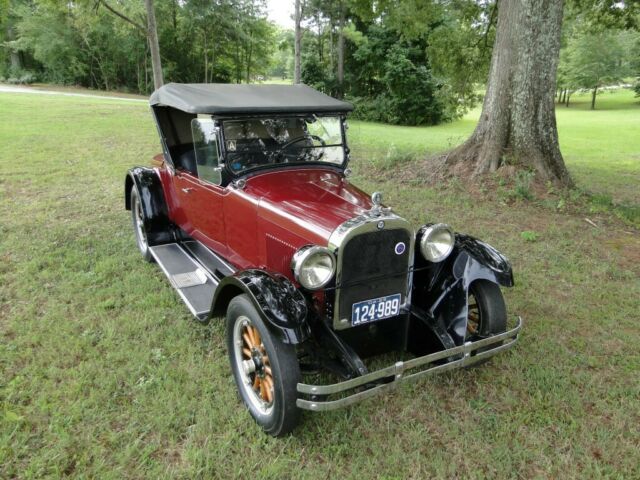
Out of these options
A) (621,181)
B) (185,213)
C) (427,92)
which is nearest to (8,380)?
(185,213)

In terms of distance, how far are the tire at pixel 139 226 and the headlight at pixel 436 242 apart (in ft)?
10.6

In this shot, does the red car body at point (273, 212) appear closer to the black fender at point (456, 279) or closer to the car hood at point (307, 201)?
the car hood at point (307, 201)

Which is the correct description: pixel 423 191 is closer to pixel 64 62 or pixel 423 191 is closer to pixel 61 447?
pixel 61 447

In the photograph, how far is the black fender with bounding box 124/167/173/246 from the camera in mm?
5047

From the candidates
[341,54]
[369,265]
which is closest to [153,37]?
[341,54]

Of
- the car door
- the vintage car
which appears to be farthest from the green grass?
the car door

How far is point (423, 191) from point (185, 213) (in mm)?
4422

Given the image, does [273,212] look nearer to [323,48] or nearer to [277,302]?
[277,302]

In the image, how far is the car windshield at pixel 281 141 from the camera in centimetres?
378

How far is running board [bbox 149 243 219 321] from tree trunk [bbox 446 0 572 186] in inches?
208

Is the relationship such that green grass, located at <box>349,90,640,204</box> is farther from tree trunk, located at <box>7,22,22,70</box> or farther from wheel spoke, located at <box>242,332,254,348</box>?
tree trunk, located at <box>7,22,22,70</box>

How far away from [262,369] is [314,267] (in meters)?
0.73

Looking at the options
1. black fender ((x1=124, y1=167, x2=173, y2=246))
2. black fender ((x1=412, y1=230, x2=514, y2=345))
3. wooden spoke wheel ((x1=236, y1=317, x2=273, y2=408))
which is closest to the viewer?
wooden spoke wheel ((x1=236, y1=317, x2=273, y2=408))

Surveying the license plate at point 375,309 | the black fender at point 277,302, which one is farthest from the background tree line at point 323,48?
the black fender at point 277,302
